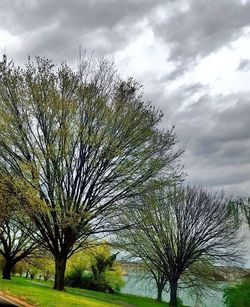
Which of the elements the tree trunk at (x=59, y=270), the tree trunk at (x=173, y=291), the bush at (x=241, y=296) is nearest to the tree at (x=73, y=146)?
the tree trunk at (x=59, y=270)

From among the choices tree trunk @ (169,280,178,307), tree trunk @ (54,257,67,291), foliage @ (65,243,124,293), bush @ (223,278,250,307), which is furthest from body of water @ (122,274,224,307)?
tree trunk @ (54,257,67,291)

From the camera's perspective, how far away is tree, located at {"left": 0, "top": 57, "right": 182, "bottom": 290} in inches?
924

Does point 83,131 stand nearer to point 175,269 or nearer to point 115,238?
point 115,238

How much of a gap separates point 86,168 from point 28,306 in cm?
1171

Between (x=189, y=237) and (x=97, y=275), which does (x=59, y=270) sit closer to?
(x=189, y=237)

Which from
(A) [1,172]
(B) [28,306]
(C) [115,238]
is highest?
(A) [1,172]

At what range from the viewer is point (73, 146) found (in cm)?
2411

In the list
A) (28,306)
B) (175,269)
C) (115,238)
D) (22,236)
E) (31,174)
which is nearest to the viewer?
(28,306)

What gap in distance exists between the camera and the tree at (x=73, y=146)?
77.0ft

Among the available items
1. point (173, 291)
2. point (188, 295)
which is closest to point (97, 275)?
point (188, 295)

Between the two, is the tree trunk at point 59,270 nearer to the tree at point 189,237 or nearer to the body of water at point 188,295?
the tree at point 189,237

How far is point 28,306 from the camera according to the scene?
44.0ft

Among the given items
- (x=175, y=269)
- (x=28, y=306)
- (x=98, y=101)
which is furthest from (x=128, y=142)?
(x=175, y=269)

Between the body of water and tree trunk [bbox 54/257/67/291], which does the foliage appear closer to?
the body of water
